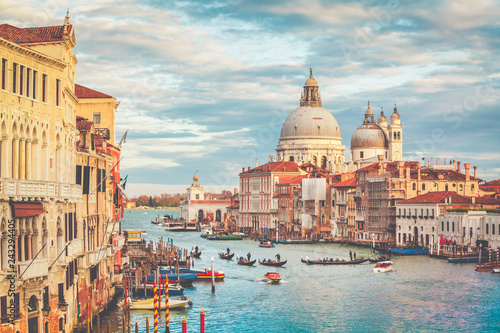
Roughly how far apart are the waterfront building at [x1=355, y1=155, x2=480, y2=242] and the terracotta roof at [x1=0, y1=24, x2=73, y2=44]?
46864mm

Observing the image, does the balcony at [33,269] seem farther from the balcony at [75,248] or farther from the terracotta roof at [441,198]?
the terracotta roof at [441,198]

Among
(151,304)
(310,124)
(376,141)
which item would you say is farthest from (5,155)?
(310,124)

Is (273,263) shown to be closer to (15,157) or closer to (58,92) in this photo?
(58,92)

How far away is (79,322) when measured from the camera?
20.5 m

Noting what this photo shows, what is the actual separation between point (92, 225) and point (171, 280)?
12629 mm

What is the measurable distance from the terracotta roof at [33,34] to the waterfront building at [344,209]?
177 ft

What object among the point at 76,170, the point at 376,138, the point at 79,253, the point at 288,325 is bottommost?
the point at 288,325

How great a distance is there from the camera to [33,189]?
1551 cm

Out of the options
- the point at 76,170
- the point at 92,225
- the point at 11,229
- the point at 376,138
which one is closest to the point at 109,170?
the point at 92,225

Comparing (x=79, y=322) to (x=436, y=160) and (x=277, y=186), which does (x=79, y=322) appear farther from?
(x=277, y=186)

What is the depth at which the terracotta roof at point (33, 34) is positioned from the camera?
54.3 ft

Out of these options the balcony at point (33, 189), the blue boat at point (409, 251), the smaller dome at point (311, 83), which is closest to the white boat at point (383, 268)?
the blue boat at point (409, 251)

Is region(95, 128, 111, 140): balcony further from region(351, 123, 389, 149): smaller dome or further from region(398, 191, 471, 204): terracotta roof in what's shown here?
region(351, 123, 389, 149): smaller dome

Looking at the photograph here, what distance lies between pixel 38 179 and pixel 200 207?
110473 mm
